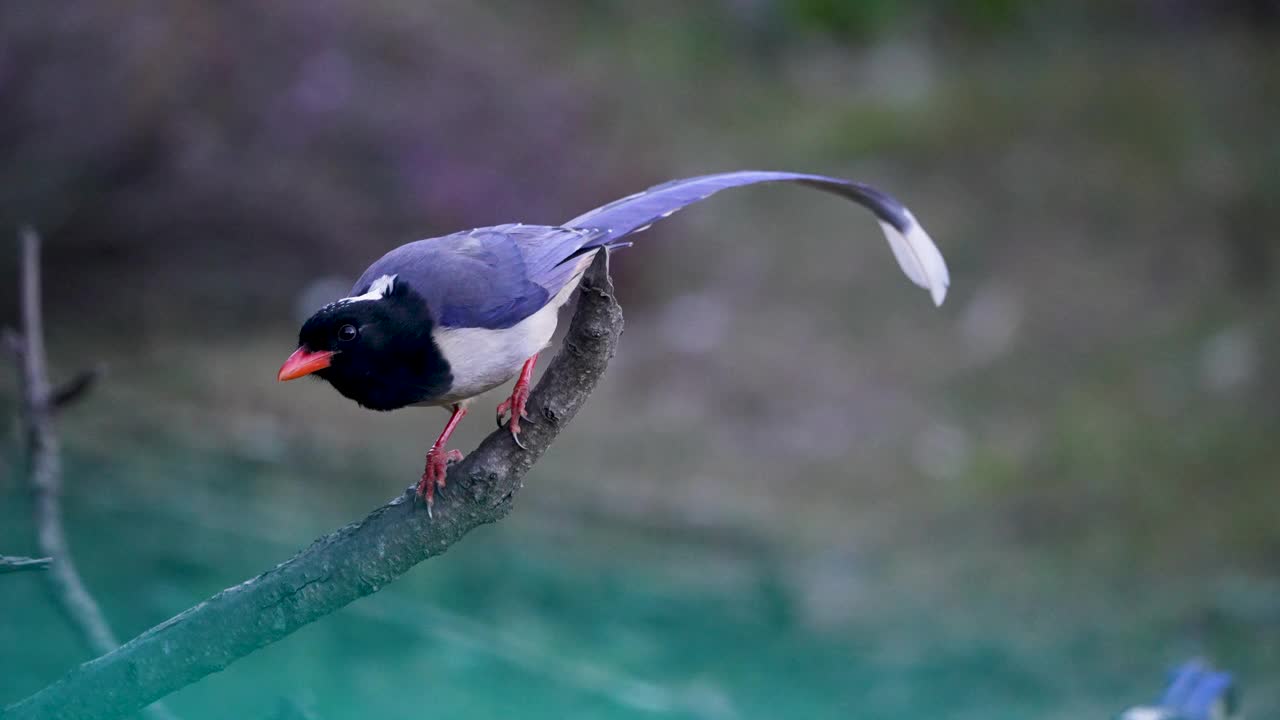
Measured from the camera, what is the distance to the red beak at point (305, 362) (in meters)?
1.43

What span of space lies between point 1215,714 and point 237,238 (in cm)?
342

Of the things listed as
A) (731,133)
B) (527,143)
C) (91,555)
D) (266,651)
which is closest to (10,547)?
(91,555)

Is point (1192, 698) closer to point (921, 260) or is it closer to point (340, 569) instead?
point (921, 260)

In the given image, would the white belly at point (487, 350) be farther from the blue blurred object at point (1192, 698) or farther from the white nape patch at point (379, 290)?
the blue blurred object at point (1192, 698)

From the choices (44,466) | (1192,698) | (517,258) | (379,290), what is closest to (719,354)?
(1192,698)

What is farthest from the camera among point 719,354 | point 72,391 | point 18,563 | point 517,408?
point 719,354

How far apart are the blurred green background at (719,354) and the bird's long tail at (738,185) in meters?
0.84

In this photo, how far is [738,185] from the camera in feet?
4.85

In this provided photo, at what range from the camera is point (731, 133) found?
227 inches

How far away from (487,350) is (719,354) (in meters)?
3.27

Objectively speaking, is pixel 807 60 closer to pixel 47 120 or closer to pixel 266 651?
pixel 47 120

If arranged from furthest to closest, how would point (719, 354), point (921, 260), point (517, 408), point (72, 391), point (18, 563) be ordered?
point (719, 354)
point (72, 391)
point (921, 260)
point (517, 408)
point (18, 563)

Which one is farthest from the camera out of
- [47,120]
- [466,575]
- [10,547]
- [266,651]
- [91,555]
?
[47,120]

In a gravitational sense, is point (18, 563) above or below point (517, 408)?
below
